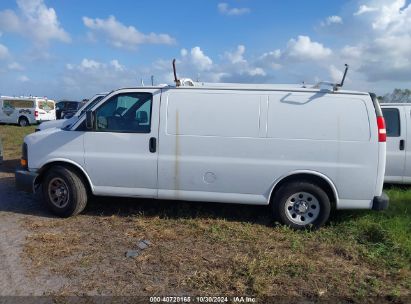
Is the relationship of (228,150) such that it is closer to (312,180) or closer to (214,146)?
(214,146)

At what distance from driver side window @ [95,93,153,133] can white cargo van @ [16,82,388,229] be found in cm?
1

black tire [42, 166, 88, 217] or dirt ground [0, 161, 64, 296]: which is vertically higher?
black tire [42, 166, 88, 217]

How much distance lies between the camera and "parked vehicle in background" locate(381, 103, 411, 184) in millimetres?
7402

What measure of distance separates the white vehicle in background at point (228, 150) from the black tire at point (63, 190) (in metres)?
0.02

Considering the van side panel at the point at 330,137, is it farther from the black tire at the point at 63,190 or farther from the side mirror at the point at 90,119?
the black tire at the point at 63,190

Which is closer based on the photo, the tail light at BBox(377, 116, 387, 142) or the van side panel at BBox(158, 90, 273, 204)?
the tail light at BBox(377, 116, 387, 142)

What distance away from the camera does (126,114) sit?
575 cm

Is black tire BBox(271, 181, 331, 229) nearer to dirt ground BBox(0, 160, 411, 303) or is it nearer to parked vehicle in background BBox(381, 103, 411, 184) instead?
dirt ground BBox(0, 160, 411, 303)

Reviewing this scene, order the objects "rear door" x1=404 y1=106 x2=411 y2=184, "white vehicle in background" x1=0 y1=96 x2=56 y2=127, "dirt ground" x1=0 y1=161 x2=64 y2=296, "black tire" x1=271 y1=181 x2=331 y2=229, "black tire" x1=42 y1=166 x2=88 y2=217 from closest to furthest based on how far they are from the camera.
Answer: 1. "dirt ground" x1=0 y1=161 x2=64 y2=296
2. "black tire" x1=271 y1=181 x2=331 y2=229
3. "black tire" x1=42 y1=166 x2=88 y2=217
4. "rear door" x1=404 y1=106 x2=411 y2=184
5. "white vehicle in background" x1=0 y1=96 x2=56 y2=127

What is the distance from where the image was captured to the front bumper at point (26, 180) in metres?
5.95

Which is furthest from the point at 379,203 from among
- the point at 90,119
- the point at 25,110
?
the point at 25,110

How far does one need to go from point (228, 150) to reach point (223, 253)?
147 centimetres

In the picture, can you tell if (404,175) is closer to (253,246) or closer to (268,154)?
(268,154)

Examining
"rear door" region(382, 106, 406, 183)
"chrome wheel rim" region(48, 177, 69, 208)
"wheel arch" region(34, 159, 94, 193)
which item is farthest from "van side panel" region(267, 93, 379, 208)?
"chrome wheel rim" region(48, 177, 69, 208)
